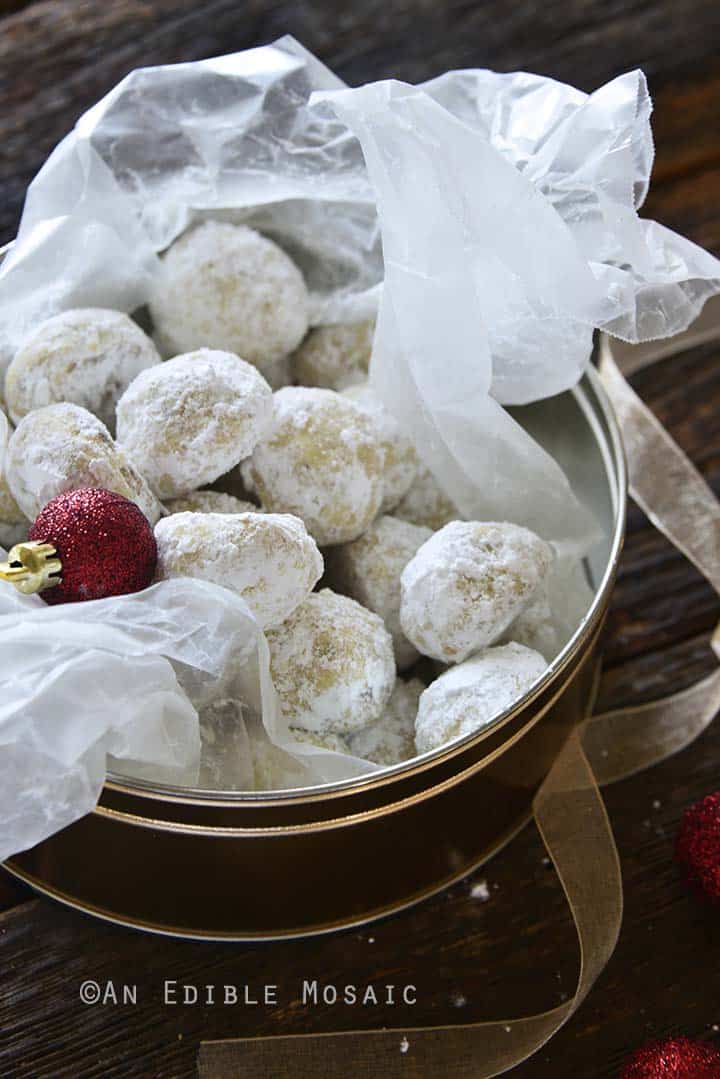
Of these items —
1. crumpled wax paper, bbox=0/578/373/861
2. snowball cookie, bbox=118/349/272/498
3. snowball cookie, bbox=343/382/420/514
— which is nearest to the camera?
crumpled wax paper, bbox=0/578/373/861

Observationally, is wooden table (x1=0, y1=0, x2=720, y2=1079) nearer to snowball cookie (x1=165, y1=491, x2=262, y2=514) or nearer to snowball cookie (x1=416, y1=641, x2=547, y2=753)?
snowball cookie (x1=416, y1=641, x2=547, y2=753)

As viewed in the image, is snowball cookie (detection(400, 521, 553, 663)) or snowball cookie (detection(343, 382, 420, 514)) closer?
snowball cookie (detection(400, 521, 553, 663))

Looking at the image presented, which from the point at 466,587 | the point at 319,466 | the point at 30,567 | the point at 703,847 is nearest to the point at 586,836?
the point at 703,847

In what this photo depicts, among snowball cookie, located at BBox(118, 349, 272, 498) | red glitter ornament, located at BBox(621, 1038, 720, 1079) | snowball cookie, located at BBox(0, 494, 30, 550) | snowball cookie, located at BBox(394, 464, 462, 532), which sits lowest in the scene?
red glitter ornament, located at BBox(621, 1038, 720, 1079)

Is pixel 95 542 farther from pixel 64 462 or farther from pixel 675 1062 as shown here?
pixel 675 1062

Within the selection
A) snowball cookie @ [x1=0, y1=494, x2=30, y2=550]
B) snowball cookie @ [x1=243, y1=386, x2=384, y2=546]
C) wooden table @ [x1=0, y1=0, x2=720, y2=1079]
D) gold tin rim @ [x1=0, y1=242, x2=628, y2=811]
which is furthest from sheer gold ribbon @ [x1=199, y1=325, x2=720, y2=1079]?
snowball cookie @ [x1=0, y1=494, x2=30, y2=550]

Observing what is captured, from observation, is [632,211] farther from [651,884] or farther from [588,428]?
[651,884]

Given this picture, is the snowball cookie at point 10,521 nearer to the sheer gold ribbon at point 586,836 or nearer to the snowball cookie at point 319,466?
the snowball cookie at point 319,466
